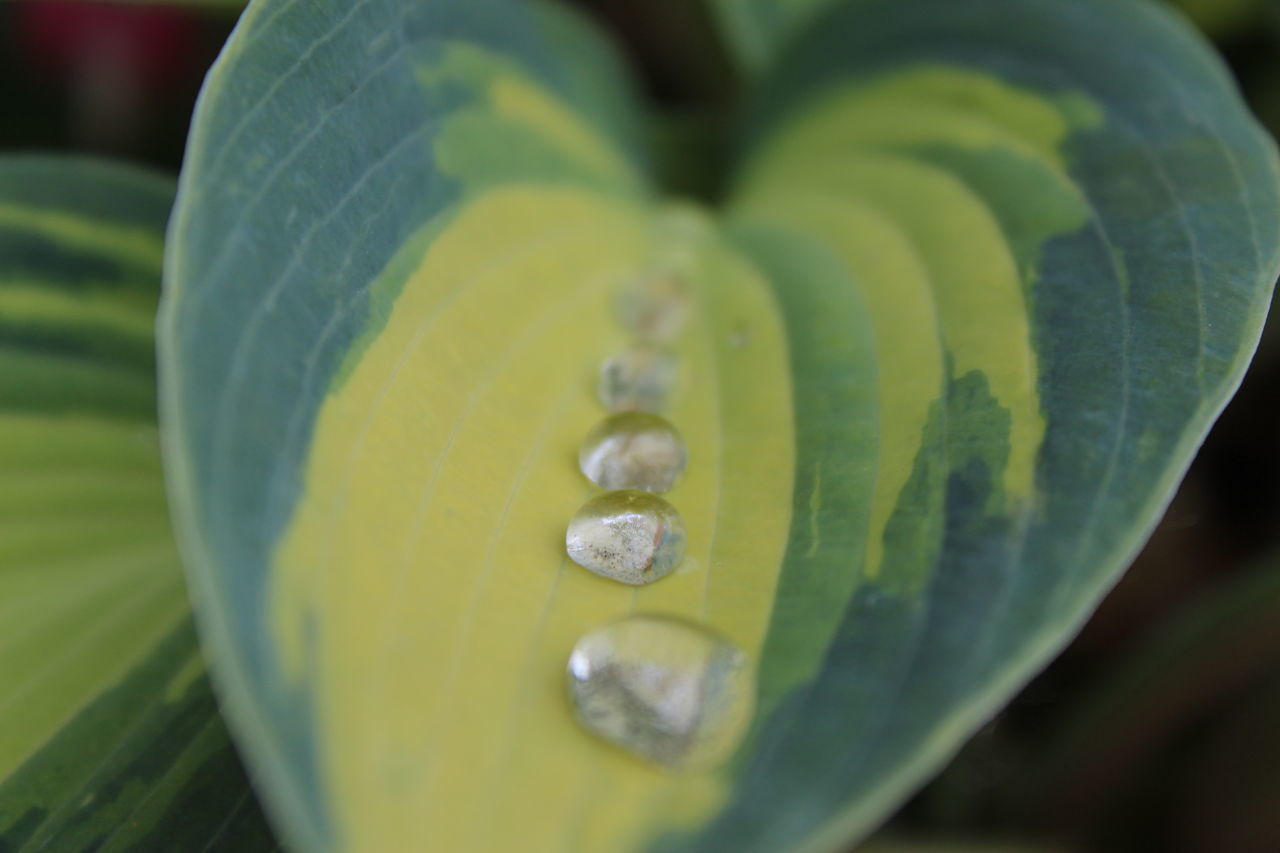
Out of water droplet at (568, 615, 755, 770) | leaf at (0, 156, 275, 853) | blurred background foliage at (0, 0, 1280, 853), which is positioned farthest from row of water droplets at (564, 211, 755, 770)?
blurred background foliage at (0, 0, 1280, 853)

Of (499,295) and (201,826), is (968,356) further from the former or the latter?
(201,826)

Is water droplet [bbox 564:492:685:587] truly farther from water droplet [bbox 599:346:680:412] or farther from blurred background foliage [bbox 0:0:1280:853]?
blurred background foliage [bbox 0:0:1280:853]

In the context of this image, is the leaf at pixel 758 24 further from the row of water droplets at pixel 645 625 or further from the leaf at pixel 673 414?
the row of water droplets at pixel 645 625

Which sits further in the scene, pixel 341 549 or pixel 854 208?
pixel 854 208

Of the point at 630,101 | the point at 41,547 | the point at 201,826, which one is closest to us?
the point at 201,826

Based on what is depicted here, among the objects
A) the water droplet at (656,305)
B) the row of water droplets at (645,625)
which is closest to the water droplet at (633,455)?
the row of water droplets at (645,625)

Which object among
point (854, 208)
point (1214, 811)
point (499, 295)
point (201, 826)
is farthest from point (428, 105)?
point (1214, 811)

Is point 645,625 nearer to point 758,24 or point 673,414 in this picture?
point 673,414
